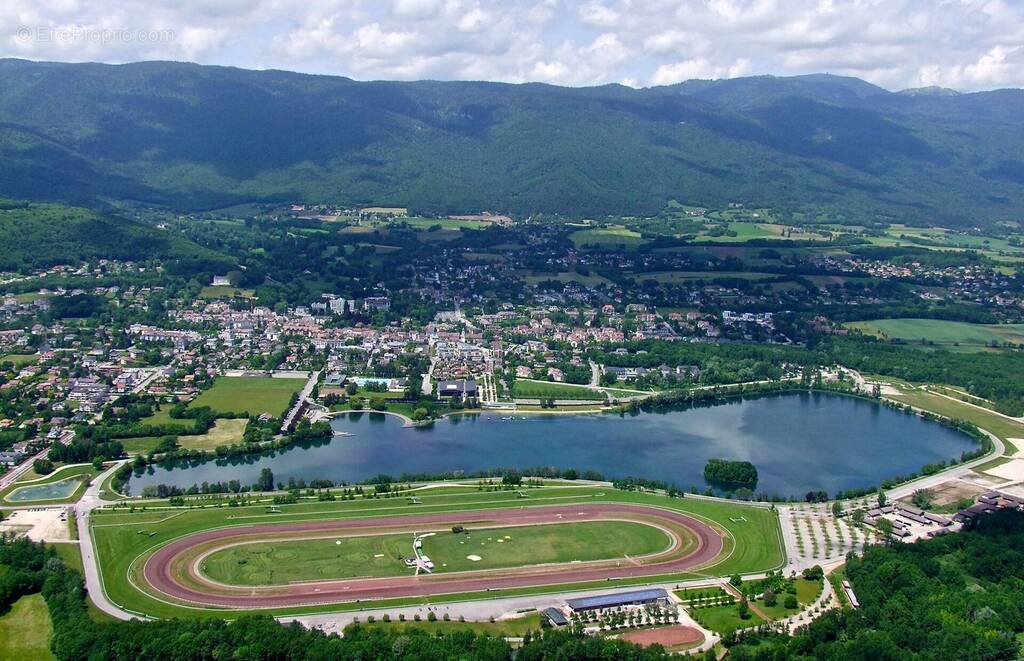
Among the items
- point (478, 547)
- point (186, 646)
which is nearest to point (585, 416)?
point (478, 547)

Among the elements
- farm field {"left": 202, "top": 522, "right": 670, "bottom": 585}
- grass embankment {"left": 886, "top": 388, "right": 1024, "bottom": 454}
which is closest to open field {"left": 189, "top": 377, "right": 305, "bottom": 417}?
farm field {"left": 202, "top": 522, "right": 670, "bottom": 585}

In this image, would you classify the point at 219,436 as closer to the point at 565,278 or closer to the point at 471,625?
the point at 471,625

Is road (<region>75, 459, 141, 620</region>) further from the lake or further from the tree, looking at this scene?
the tree

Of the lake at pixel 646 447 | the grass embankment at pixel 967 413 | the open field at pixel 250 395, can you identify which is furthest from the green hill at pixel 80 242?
the grass embankment at pixel 967 413

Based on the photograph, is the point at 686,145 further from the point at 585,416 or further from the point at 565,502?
the point at 565,502

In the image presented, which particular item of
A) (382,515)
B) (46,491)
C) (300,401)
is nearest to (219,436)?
(300,401)
